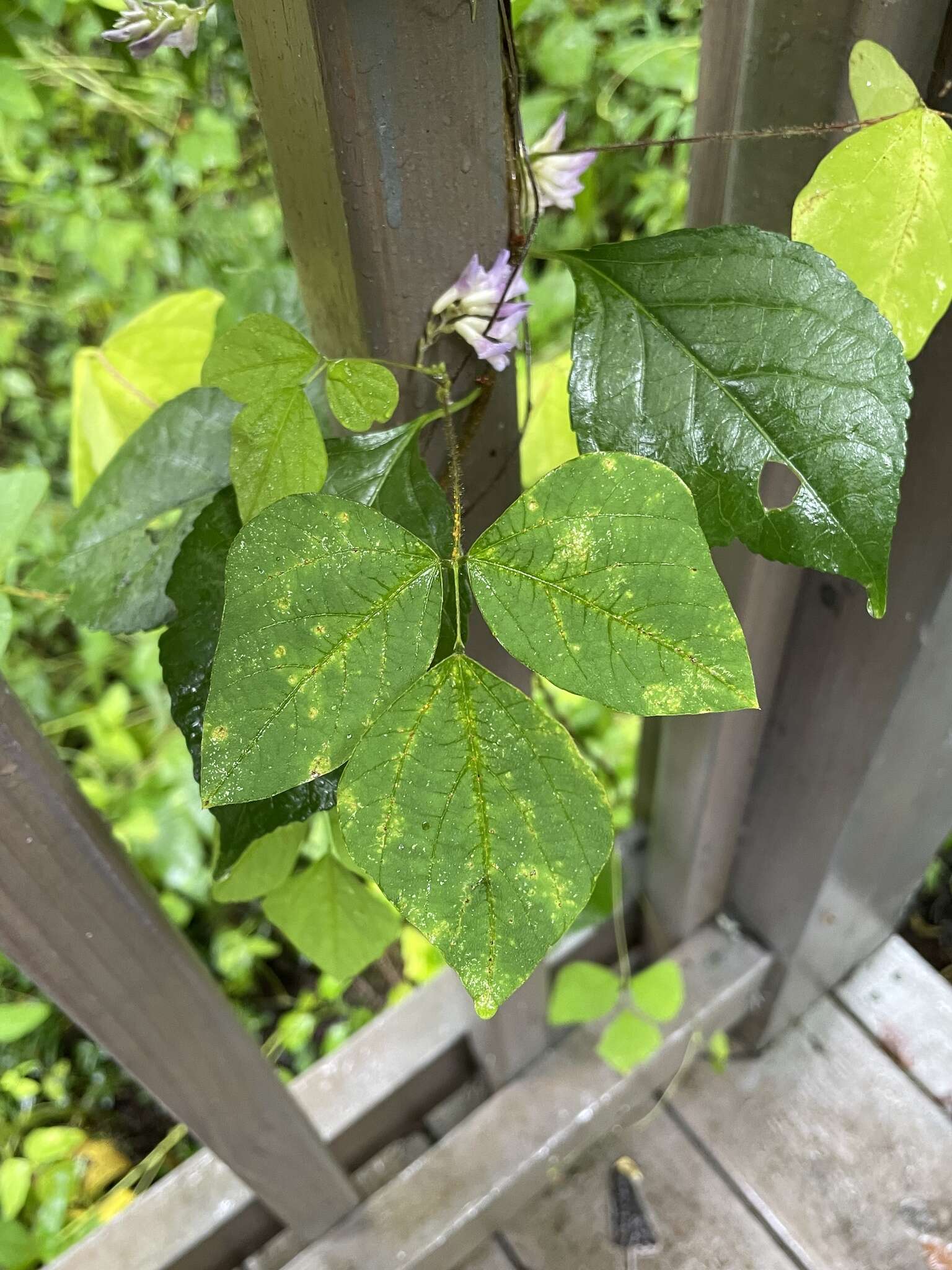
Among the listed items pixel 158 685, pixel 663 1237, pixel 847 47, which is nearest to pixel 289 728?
pixel 847 47

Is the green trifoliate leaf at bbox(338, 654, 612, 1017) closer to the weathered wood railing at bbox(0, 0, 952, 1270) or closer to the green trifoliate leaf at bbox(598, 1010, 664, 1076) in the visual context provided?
the weathered wood railing at bbox(0, 0, 952, 1270)

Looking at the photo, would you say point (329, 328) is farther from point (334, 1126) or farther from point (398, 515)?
point (334, 1126)

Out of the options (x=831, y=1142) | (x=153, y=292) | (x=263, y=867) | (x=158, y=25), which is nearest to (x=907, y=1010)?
(x=831, y=1142)

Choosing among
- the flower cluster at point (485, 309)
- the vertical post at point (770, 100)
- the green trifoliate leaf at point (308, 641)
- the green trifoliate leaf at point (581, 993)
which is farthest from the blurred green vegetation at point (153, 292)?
the green trifoliate leaf at point (308, 641)

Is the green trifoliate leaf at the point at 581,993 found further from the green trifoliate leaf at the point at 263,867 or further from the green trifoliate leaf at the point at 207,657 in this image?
the green trifoliate leaf at the point at 207,657

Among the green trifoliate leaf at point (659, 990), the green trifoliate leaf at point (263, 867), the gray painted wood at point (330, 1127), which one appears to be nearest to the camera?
the green trifoliate leaf at point (263, 867)

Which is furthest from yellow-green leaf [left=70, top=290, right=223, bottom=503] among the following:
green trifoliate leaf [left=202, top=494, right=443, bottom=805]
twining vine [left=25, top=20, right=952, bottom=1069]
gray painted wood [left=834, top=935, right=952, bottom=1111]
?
gray painted wood [left=834, top=935, right=952, bottom=1111]

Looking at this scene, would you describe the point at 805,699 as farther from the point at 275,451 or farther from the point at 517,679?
the point at 275,451
